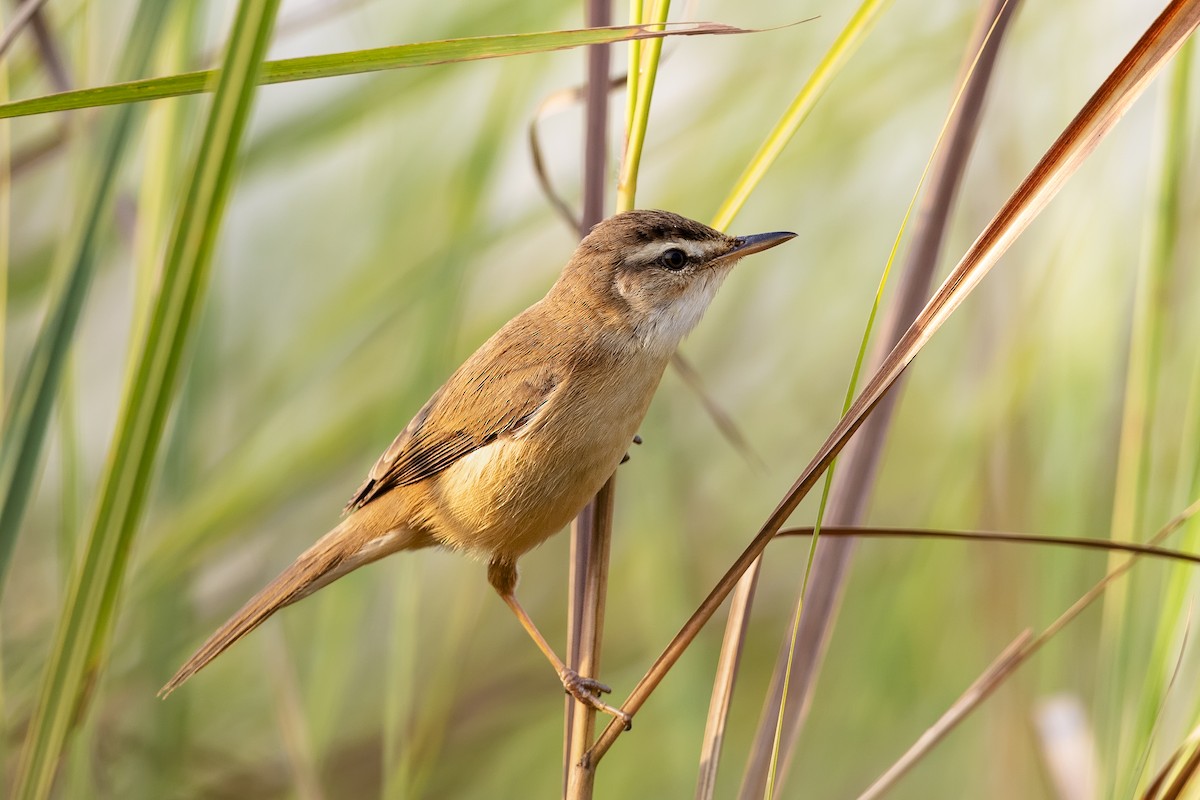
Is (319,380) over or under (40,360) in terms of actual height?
over

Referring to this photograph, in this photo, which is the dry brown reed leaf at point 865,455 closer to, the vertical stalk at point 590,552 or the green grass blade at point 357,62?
the vertical stalk at point 590,552

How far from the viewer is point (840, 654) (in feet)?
12.1

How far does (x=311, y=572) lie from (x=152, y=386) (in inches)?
44.0

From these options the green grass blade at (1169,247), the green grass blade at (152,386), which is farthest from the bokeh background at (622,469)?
the green grass blade at (152,386)

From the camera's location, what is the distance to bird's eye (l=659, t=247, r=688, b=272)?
7.23 ft

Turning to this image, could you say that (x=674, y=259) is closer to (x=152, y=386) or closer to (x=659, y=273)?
(x=659, y=273)

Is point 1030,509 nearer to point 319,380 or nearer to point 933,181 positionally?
point 933,181

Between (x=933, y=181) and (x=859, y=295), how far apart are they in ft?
6.03

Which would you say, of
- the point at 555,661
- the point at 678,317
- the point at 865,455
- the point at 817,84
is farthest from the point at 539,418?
the point at 817,84

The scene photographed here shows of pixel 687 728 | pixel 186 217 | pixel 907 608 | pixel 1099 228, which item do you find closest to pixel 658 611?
pixel 687 728

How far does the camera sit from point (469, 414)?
7.48 ft

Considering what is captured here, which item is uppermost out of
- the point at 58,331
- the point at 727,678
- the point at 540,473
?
the point at 58,331

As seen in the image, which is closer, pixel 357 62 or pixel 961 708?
pixel 357 62

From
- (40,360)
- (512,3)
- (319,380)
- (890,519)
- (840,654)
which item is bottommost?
(840,654)
